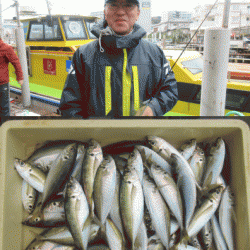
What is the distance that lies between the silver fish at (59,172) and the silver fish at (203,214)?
0.66 meters

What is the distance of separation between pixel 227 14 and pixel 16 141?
2092 mm

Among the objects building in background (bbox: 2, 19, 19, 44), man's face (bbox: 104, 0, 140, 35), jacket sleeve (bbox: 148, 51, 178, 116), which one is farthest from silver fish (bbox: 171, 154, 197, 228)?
building in background (bbox: 2, 19, 19, 44)

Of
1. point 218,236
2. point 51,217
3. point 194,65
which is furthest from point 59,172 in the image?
point 194,65

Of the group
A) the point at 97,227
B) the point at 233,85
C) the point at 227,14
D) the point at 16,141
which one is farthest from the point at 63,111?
the point at 233,85

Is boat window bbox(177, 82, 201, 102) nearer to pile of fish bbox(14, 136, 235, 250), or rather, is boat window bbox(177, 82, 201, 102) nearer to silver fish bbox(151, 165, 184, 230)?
pile of fish bbox(14, 136, 235, 250)

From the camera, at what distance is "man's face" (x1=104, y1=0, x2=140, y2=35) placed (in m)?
1.74

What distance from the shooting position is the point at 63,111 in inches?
73.4

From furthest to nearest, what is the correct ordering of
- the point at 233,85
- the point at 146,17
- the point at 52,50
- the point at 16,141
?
the point at 52,50, the point at 146,17, the point at 233,85, the point at 16,141

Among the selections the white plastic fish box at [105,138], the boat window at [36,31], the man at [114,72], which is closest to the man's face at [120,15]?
the man at [114,72]

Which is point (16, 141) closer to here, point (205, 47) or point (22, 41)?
point (205, 47)

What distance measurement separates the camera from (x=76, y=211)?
1.04 meters

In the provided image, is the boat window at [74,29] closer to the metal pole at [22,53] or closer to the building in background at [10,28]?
the metal pole at [22,53]

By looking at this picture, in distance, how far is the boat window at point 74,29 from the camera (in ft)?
20.1

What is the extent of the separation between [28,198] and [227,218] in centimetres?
99
